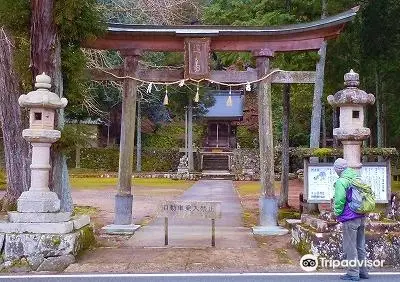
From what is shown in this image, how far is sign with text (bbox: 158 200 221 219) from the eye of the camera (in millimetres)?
9164

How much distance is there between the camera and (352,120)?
27.6 feet

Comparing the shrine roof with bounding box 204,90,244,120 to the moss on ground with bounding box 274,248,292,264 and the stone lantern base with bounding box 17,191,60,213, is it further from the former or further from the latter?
the stone lantern base with bounding box 17,191,60,213

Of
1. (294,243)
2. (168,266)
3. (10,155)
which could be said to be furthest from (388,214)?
(10,155)

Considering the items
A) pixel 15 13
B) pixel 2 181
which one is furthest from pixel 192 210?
pixel 2 181

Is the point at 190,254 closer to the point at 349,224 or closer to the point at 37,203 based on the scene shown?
the point at 37,203

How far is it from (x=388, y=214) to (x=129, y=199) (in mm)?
5532

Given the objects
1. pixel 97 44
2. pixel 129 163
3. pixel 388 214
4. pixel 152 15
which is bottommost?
pixel 388 214

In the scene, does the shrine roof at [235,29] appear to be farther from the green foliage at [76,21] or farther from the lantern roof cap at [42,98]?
the lantern roof cap at [42,98]

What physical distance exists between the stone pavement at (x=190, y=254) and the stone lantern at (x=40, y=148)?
105 cm

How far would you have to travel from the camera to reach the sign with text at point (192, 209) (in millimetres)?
9164

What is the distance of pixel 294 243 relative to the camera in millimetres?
8953

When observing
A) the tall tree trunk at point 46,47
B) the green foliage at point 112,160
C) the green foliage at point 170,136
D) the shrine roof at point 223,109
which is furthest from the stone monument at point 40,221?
the green foliage at point 170,136

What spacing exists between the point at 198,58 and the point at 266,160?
277 cm

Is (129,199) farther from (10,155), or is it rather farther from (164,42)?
(164,42)
